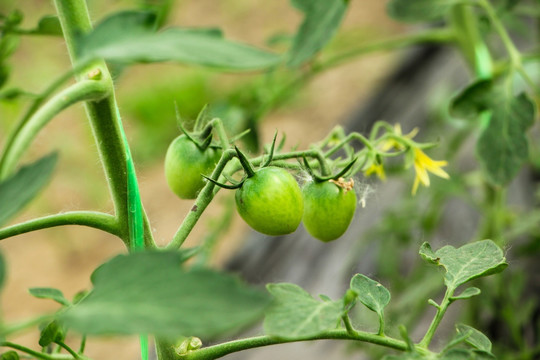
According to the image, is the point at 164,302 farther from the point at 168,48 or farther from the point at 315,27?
the point at 315,27

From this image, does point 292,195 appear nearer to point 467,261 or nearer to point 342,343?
point 467,261

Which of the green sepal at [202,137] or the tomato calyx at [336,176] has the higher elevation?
the green sepal at [202,137]

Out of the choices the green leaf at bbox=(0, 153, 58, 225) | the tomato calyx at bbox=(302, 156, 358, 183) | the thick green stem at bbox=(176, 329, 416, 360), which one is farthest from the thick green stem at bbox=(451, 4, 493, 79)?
the green leaf at bbox=(0, 153, 58, 225)

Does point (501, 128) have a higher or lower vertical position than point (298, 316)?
higher

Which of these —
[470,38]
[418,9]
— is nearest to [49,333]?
[418,9]

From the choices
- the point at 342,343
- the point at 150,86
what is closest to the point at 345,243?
the point at 342,343

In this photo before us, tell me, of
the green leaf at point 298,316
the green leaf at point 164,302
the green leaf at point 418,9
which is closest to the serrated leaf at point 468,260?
the green leaf at point 298,316

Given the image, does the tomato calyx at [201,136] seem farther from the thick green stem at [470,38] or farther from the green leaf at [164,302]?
the thick green stem at [470,38]
